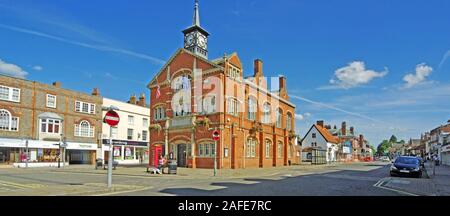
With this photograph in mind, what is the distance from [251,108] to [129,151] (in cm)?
2380

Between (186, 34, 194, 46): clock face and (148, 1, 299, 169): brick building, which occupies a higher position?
(186, 34, 194, 46): clock face

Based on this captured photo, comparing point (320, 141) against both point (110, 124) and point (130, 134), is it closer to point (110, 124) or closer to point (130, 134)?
point (130, 134)

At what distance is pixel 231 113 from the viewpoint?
1300 inches

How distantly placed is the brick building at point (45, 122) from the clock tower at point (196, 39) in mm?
18321

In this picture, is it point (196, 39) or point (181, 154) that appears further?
point (196, 39)

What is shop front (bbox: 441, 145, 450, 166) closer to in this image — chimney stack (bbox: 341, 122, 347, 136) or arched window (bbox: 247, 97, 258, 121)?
arched window (bbox: 247, 97, 258, 121)

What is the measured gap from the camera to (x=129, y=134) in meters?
53.4

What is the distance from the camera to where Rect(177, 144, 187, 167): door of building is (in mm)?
34000

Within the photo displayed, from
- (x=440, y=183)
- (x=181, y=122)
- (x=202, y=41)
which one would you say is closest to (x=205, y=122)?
(x=181, y=122)

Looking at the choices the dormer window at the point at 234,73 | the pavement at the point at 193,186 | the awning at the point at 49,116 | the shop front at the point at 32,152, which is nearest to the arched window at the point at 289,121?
the dormer window at the point at 234,73

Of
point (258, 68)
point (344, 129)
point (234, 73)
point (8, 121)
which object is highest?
point (258, 68)

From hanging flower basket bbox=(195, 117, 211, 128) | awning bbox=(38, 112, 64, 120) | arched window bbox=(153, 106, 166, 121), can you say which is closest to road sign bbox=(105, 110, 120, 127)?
hanging flower basket bbox=(195, 117, 211, 128)

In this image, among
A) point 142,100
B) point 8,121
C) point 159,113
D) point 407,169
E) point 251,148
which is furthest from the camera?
point 142,100

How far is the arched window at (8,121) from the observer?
124 ft
